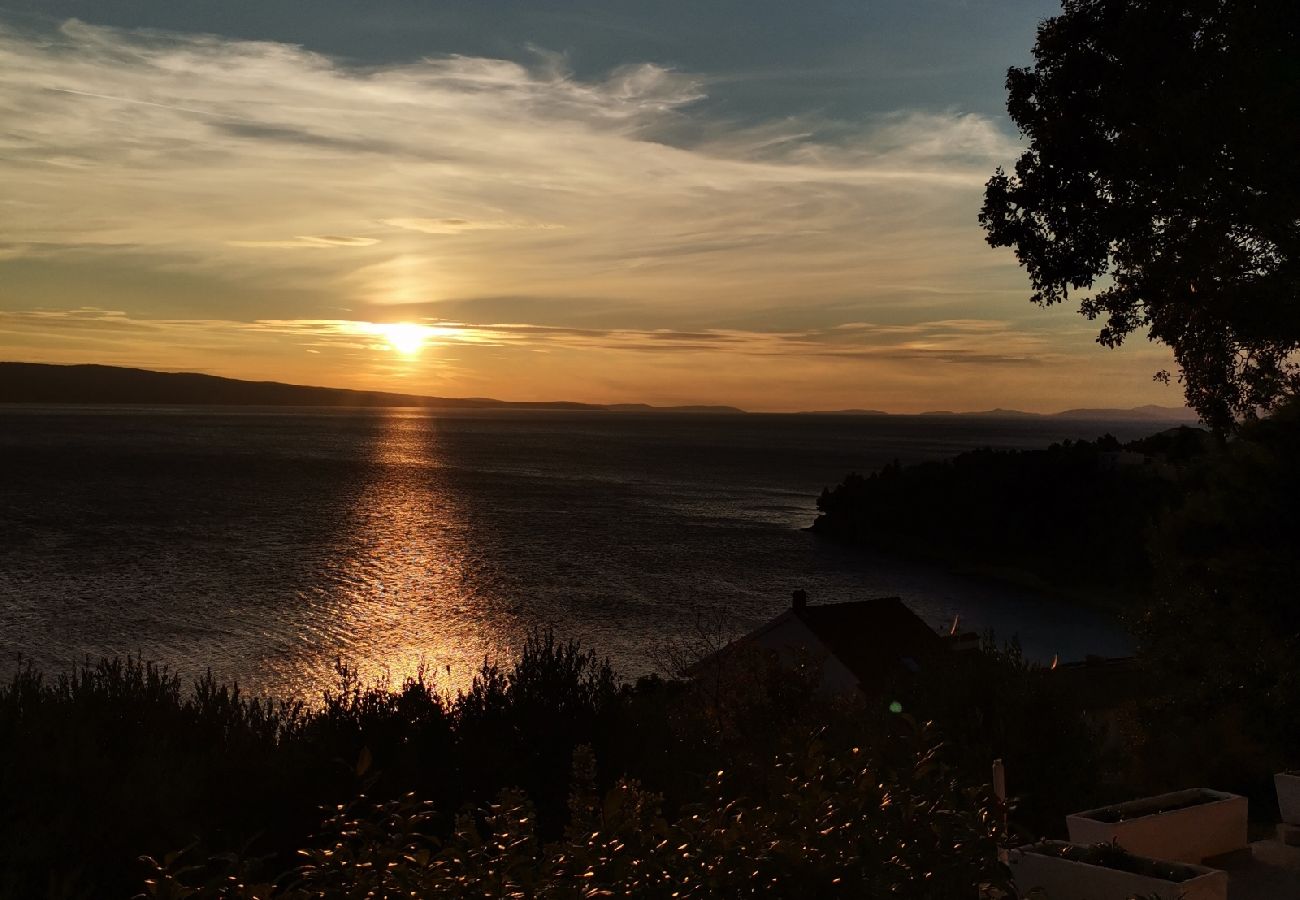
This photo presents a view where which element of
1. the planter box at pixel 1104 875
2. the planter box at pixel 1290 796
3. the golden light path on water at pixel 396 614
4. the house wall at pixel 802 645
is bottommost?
the golden light path on water at pixel 396 614

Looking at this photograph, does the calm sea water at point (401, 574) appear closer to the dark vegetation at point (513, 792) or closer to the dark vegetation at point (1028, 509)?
the dark vegetation at point (1028, 509)

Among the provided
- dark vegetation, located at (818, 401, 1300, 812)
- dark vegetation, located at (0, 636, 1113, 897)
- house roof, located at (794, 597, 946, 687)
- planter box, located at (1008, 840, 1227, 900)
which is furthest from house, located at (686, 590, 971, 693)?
planter box, located at (1008, 840, 1227, 900)

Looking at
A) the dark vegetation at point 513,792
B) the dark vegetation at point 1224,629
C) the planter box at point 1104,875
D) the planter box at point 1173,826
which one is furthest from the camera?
the dark vegetation at point 1224,629

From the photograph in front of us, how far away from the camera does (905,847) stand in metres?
5.13

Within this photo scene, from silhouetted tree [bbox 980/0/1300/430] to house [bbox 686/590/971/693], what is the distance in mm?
22946

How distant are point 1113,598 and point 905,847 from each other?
85356mm

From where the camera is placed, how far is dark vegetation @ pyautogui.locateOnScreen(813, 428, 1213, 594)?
88688mm

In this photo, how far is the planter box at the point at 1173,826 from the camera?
34.3ft

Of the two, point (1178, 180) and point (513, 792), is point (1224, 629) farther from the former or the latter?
point (513, 792)

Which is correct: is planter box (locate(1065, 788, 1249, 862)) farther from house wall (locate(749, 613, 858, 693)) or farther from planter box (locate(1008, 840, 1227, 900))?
house wall (locate(749, 613, 858, 693))

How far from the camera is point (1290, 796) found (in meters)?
12.2

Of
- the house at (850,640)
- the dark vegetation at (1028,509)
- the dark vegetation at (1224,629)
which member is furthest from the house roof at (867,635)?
the dark vegetation at (1028,509)

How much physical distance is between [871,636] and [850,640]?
5.09 ft

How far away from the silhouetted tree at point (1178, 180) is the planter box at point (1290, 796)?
16.6 ft
